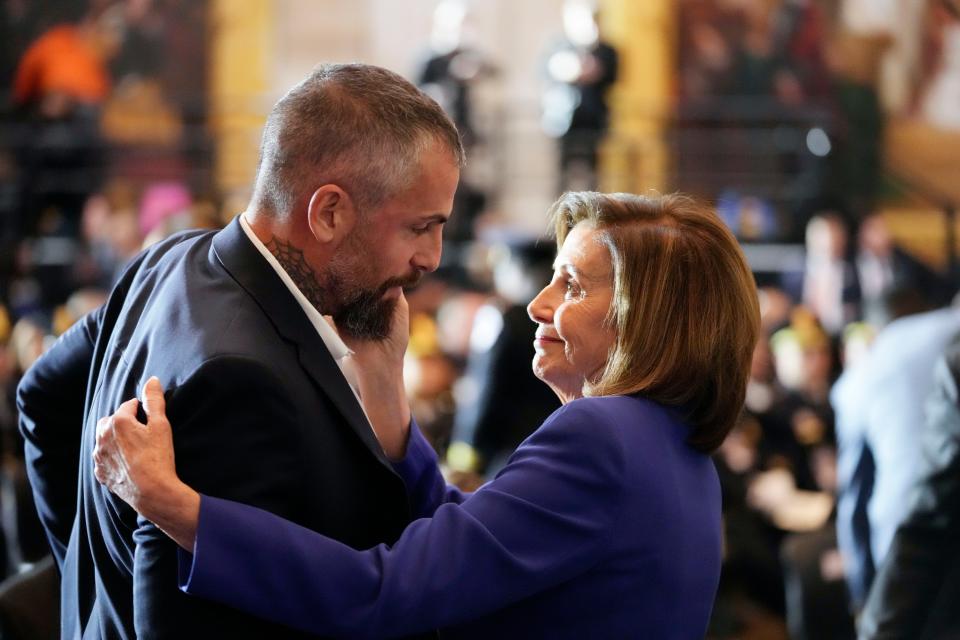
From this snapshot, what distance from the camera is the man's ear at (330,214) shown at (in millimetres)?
2088

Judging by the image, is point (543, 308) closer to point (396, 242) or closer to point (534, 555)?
point (396, 242)

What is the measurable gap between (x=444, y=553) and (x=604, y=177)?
37.3ft

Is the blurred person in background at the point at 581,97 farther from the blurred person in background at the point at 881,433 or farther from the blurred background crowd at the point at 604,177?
the blurred person in background at the point at 881,433

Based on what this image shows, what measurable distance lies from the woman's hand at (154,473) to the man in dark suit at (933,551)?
71.6 inches

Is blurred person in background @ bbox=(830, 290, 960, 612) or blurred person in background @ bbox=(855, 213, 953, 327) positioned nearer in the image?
blurred person in background @ bbox=(830, 290, 960, 612)

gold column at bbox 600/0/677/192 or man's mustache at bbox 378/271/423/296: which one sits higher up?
man's mustache at bbox 378/271/423/296

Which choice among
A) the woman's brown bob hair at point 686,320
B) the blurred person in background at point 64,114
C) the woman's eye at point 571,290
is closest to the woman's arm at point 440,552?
the woman's brown bob hair at point 686,320

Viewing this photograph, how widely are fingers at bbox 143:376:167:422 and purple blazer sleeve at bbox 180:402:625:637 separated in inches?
5.2

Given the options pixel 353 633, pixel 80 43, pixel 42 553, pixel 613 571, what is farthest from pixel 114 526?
pixel 80 43

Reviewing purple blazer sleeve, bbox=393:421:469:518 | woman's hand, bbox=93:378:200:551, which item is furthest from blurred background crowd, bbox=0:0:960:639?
woman's hand, bbox=93:378:200:551

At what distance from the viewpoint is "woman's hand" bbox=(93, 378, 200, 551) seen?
189 centimetres

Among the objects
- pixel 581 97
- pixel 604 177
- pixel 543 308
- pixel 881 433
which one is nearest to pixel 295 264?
pixel 543 308

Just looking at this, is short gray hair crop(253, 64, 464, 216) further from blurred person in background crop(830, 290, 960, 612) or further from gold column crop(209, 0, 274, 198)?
gold column crop(209, 0, 274, 198)

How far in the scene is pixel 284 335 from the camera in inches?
80.4
